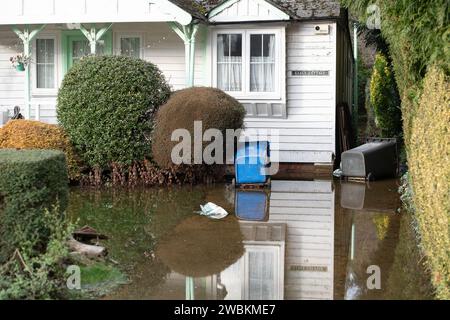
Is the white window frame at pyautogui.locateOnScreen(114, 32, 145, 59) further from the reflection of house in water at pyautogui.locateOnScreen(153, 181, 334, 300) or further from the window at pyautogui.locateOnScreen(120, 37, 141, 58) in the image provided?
the reflection of house in water at pyautogui.locateOnScreen(153, 181, 334, 300)

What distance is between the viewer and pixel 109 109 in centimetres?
1330

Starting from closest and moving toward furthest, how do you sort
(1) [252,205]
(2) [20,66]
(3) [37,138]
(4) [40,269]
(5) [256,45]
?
1. (4) [40,269]
2. (1) [252,205]
3. (3) [37,138]
4. (5) [256,45]
5. (2) [20,66]

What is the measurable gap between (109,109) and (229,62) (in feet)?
12.6

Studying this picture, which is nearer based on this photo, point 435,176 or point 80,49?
point 435,176

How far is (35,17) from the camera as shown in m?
15.4

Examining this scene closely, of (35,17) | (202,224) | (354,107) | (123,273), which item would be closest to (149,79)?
(35,17)

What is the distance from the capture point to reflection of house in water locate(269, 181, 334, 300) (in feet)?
22.7

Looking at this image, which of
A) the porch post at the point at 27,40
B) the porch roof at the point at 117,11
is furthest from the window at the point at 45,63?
the porch roof at the point at 117,11

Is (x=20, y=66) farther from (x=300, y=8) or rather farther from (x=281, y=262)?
(x=281, y=262)

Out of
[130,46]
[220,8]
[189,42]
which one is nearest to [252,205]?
[189,42]

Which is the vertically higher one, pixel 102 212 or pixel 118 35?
pixel 118 35
